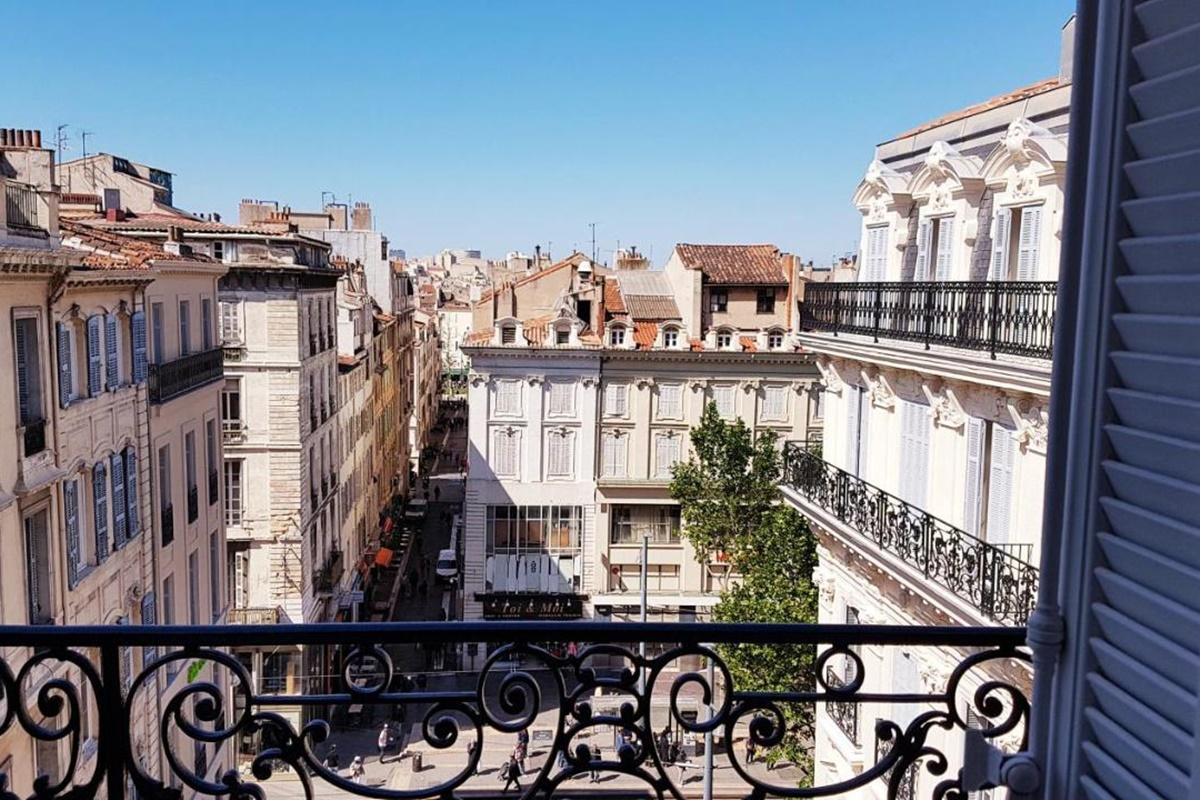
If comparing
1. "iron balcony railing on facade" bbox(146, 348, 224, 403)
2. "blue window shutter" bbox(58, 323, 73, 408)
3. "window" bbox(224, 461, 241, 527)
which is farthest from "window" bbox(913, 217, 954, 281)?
"window" bbox(224, 461, 241, 527)

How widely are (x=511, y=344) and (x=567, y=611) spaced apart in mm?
9550

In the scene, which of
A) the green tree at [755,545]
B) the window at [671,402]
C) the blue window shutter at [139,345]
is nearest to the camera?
the blue window shutter at [139,345]

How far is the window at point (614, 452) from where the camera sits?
124 feet

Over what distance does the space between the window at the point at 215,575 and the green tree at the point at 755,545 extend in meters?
11.3

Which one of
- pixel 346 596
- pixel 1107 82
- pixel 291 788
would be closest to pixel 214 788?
pixel 1107 82

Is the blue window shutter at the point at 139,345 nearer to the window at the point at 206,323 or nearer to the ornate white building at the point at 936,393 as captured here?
the window at the point at 206,323

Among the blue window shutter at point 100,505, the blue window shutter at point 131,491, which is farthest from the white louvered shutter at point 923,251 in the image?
the blue window shutter at point 131,491

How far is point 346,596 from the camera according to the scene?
38.0 m

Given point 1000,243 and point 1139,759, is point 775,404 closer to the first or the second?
point 1000,243

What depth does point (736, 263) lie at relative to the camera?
41.6 m

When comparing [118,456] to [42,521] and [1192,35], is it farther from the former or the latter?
[1192,35]

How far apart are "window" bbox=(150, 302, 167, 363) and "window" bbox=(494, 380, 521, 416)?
17.2 meters

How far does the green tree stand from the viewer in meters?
20.8

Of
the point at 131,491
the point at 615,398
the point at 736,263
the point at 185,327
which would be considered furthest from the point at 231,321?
the point at 736,263
